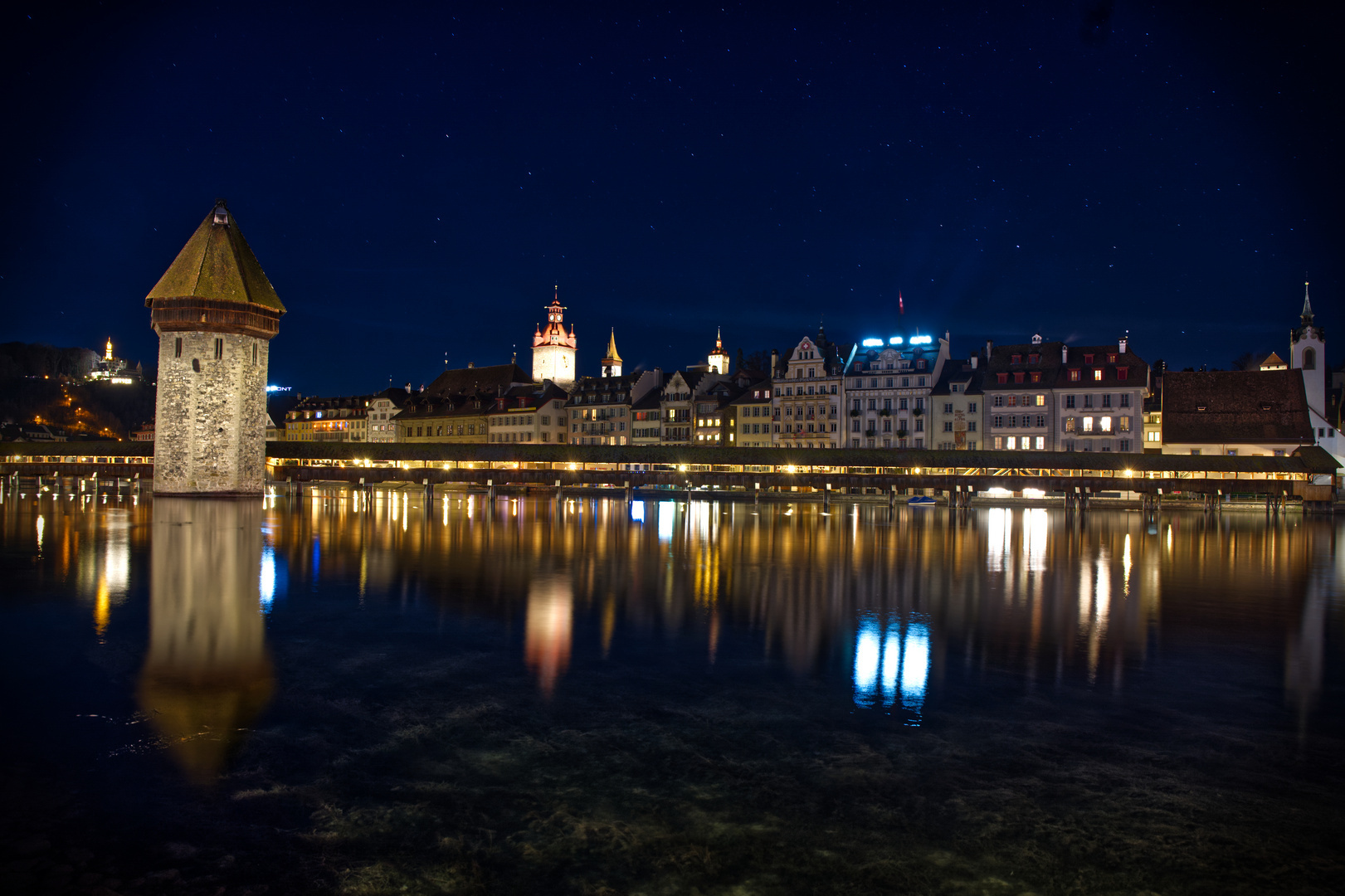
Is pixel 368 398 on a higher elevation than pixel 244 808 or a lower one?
higher

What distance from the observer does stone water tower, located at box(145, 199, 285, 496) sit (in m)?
43.1

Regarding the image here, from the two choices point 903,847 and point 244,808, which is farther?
point 244,808

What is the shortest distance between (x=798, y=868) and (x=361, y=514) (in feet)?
109

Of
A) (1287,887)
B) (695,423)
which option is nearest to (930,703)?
(1287,887)

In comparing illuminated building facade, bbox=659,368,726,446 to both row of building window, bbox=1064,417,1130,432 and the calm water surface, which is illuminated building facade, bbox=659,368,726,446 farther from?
the calm water surface

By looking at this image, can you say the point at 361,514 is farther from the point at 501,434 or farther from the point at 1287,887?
the point at 501,434

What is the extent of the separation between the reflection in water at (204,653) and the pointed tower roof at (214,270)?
83.7 feet

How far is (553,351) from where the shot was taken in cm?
10906

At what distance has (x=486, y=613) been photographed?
13.2 metres

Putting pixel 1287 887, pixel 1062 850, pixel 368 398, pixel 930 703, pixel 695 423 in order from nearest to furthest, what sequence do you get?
pixel 1287 887, pixel 1062 850, pixel 930 703, pixel 695 423, pixel 368 398

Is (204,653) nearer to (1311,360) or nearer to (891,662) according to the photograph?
(891,662)

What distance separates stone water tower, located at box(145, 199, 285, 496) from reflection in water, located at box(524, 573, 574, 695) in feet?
109

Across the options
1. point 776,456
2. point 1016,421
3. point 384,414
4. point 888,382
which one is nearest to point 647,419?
point 888,382

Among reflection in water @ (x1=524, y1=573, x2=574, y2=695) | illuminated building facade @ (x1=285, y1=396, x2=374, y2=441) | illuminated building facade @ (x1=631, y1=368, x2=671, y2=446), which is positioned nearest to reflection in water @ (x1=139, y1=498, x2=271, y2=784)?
reflection in water @ (x1=524, y1=573, x2=574, y2=695)
